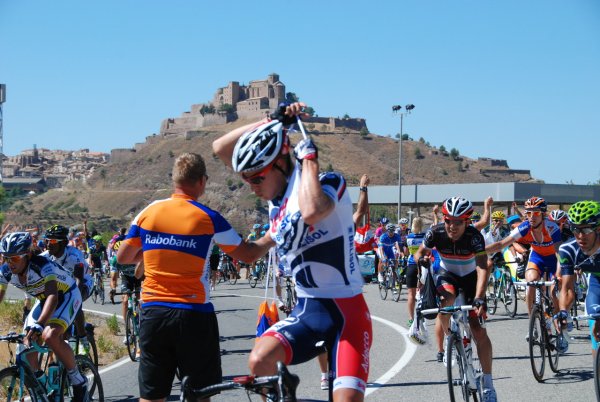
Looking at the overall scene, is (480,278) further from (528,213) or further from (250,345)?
(250,345)

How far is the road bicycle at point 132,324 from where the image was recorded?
1237cm

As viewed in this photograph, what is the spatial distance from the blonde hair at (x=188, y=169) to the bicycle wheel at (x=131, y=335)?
7286mm

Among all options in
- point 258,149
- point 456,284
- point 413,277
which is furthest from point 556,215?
point 258,149

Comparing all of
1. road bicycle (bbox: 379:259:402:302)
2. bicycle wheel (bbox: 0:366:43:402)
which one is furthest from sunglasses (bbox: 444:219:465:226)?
road bicycle (bbox: 379:259:402:302)

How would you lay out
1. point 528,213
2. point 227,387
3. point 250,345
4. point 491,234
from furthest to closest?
point 491,234, point 250,345, point 528,213, point 227,387

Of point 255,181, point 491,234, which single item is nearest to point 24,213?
point 491,234

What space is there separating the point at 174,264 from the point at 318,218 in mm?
1462

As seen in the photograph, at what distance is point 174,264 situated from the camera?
5.36 meters

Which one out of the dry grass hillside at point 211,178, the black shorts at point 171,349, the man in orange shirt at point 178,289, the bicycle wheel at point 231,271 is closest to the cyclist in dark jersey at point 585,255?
the man in orange shirt at point 178,289

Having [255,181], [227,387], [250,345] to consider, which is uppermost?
[255,181]

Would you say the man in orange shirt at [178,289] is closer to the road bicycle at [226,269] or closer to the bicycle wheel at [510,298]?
the bicycle wheel at [510,298]

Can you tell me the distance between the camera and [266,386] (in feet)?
11.5

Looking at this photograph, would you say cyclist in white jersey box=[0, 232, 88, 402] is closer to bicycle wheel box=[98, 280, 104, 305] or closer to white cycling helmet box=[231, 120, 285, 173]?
white cycling helmet box=[231, 120, 285, 173]

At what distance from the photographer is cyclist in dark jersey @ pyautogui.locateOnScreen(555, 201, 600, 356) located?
23.6ft
